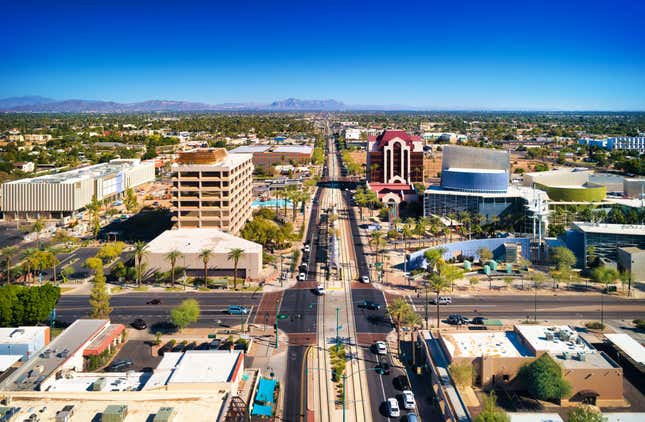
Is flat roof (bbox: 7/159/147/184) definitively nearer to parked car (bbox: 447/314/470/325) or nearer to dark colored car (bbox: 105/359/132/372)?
dark colored car (bbox: 105/359/132/372)

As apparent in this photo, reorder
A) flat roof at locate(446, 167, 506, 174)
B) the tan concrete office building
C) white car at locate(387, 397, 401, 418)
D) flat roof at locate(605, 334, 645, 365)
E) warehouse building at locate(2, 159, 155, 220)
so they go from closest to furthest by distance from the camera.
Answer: white car at locate(387, 397, 401, 418)
flat roof at locate(605, 334, 645, 365)
the tan concrete office building
flat roof at locate(446, 167, 506, 174)
warehouse building at locate(2, 159, 155, 220)

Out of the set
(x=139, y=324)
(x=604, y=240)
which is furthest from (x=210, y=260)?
(x=604, y=240)

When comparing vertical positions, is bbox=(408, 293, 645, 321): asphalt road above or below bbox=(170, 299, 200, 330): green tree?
below

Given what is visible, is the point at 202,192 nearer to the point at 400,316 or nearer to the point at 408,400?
the point at 400,316

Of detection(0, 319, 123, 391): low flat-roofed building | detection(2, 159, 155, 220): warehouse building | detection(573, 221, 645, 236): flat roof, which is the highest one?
detection(2, 159, 155, 220): warehouse building

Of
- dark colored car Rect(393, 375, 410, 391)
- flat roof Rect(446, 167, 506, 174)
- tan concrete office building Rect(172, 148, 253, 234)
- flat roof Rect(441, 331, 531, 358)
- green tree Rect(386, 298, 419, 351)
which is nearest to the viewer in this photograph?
dark colored car Rect(393, 375, 410, 391)

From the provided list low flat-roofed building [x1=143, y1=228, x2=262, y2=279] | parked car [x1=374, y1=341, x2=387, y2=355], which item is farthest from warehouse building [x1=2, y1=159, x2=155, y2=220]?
parked car [x1=374, y1=341, x2=387, y2=355]
